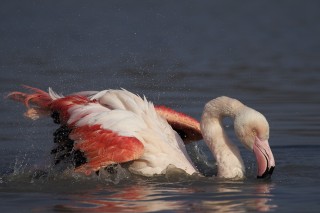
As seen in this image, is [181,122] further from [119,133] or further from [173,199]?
[173,199]

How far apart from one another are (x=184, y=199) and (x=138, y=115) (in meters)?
1.31

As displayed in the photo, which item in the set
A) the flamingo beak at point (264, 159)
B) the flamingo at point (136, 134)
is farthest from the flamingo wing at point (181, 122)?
the flamingo beak at point (264, 159)

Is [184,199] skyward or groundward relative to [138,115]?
groundward

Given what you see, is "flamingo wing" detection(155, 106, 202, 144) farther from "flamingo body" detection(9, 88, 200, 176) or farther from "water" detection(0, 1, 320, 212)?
"flamingo body" detection(9, 88, 200, 176)

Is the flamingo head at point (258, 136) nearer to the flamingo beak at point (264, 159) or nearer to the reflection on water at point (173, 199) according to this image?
the flamingo beak at point (264, 159)

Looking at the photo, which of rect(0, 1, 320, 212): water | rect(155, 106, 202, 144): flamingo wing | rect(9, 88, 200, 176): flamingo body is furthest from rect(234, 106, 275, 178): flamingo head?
rect(155, 106, 202, 144): flamingo wing

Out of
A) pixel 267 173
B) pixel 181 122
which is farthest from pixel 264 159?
pixel 181 122

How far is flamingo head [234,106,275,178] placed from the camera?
8.59 meters

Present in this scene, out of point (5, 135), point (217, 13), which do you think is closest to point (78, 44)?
point (217, 13)

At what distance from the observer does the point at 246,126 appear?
867 centimetres

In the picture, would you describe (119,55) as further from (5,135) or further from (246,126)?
(246,126)

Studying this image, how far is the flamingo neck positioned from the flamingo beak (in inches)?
12.6

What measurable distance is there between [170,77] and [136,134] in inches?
239

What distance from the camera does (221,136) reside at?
360 inches
